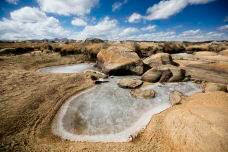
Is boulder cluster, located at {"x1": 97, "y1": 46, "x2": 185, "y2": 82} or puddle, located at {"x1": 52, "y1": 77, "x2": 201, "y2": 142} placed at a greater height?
boulder cluster, located at {"x1": 97, "y1": 46, "x2": 185, "y2": 82}

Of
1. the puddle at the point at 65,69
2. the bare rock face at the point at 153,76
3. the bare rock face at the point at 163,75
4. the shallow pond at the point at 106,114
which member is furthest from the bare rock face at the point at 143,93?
the puddle at the point at 65,69

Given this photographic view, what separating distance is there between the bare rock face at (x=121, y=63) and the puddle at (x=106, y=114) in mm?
4657

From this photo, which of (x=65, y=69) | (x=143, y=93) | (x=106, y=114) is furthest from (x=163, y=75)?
(x=65, y=69)

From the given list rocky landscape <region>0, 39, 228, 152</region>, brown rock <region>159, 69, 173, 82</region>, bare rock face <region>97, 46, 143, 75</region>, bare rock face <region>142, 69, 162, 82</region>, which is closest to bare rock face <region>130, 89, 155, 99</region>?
rocky landscape <region>0, 39, 228, 152</region>

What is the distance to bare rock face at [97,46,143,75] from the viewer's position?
2255cm

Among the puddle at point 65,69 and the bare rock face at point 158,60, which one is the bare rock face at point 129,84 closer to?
the bare rock face at point 158,60

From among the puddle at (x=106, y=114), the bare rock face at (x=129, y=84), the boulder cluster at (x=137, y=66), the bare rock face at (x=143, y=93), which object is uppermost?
the boulder cluster at (x=137, y=66)

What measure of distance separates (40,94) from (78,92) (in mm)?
3258

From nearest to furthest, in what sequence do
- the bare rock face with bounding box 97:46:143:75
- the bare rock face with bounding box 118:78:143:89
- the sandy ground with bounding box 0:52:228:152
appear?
1. the sandy ground with bounding box 0:52:228:152
2. the bare rock face with bounding box 118:78:143:89
3. the bare rock face with bounding box 97:46:143:75

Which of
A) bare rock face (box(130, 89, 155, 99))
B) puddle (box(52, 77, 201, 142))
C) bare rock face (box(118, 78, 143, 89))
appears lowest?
puddle (box(52, 77, 201, 142))

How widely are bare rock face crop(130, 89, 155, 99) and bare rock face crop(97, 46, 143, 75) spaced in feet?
19.2

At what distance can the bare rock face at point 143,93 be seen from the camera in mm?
16172

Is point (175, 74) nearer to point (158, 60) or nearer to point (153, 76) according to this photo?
point (153, 76)

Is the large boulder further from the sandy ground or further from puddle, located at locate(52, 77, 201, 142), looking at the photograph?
the sandy ground
